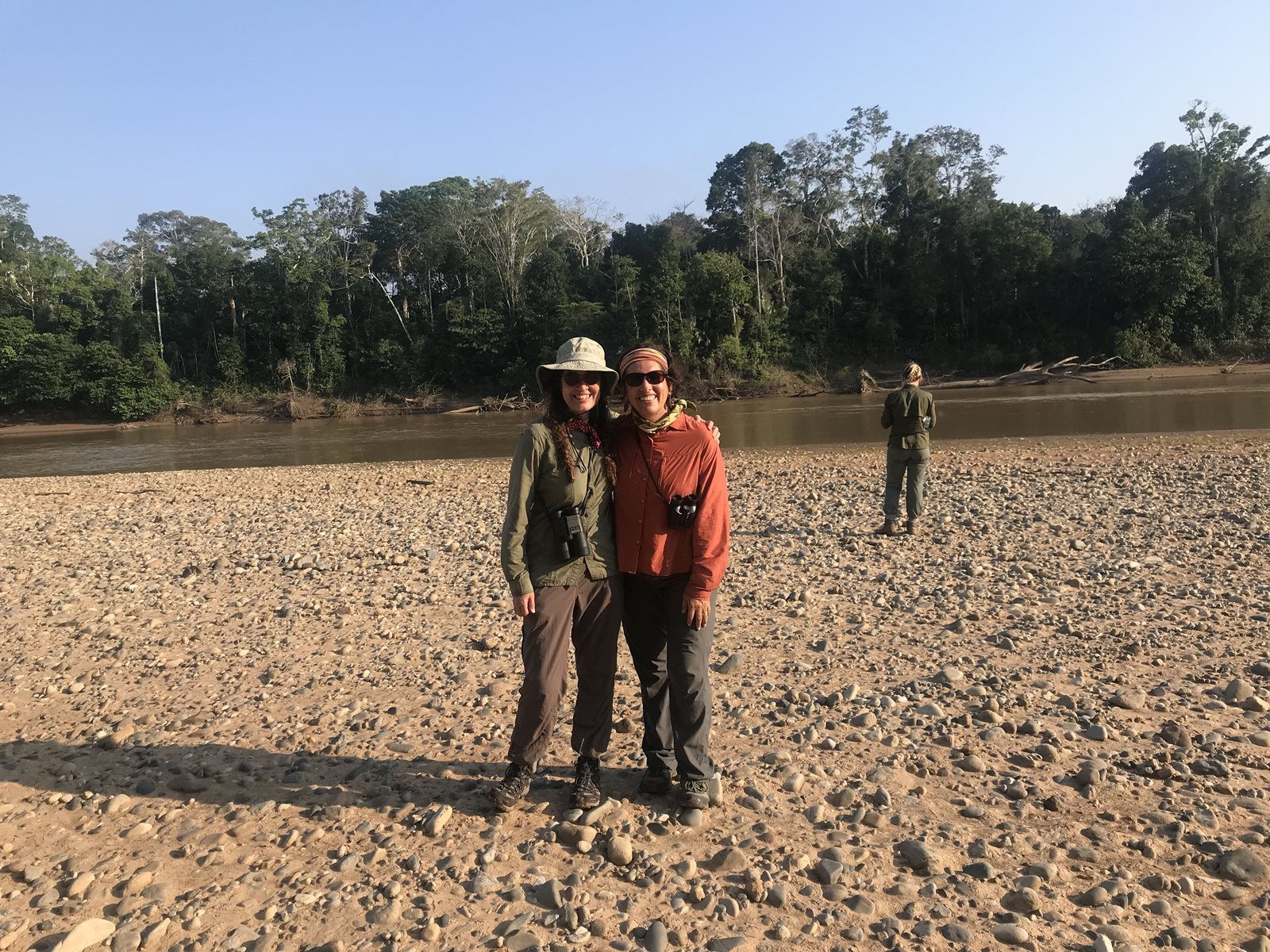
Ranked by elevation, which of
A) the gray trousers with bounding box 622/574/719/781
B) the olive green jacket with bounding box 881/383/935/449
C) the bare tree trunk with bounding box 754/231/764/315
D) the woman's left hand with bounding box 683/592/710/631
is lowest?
the gray trousers with bounding box 622/574/719/781

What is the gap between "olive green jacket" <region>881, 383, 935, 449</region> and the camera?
776cm

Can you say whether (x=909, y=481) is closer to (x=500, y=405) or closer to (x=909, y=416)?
(x=909, y=416)

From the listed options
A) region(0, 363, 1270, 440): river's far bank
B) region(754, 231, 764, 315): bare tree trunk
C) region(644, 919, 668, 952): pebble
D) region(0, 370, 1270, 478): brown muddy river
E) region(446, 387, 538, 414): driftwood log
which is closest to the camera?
region(644, 919, 668, 952): pebble

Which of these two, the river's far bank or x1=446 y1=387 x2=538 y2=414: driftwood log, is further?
the river's far bank

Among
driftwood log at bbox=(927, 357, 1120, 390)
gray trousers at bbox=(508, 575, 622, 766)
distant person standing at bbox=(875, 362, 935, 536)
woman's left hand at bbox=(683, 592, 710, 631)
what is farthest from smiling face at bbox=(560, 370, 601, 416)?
driftwood log at bbox=(927, 357, 1120, 390)

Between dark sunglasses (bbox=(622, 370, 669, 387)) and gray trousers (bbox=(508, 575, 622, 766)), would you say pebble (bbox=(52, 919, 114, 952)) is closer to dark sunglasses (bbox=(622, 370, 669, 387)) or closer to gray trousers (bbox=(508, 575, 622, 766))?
gray trousers (bbox=(508, 575, 622, 766))

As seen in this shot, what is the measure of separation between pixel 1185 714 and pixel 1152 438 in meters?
15.0

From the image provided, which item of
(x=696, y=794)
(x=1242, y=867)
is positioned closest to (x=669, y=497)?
(x=696, y=794)

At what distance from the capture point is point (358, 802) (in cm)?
322

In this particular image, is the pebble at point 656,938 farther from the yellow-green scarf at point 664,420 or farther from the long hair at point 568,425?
the yellow-green scarf at point 664,420

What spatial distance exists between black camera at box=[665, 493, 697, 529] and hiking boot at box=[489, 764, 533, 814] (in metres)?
1.18

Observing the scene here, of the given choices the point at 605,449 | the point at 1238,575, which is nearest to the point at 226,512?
the point at 605,449

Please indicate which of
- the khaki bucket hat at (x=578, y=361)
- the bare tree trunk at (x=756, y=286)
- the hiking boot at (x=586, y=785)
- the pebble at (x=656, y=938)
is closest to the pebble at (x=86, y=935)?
the hiking boot at (x=586, y=785)

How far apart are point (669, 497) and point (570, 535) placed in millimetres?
392
